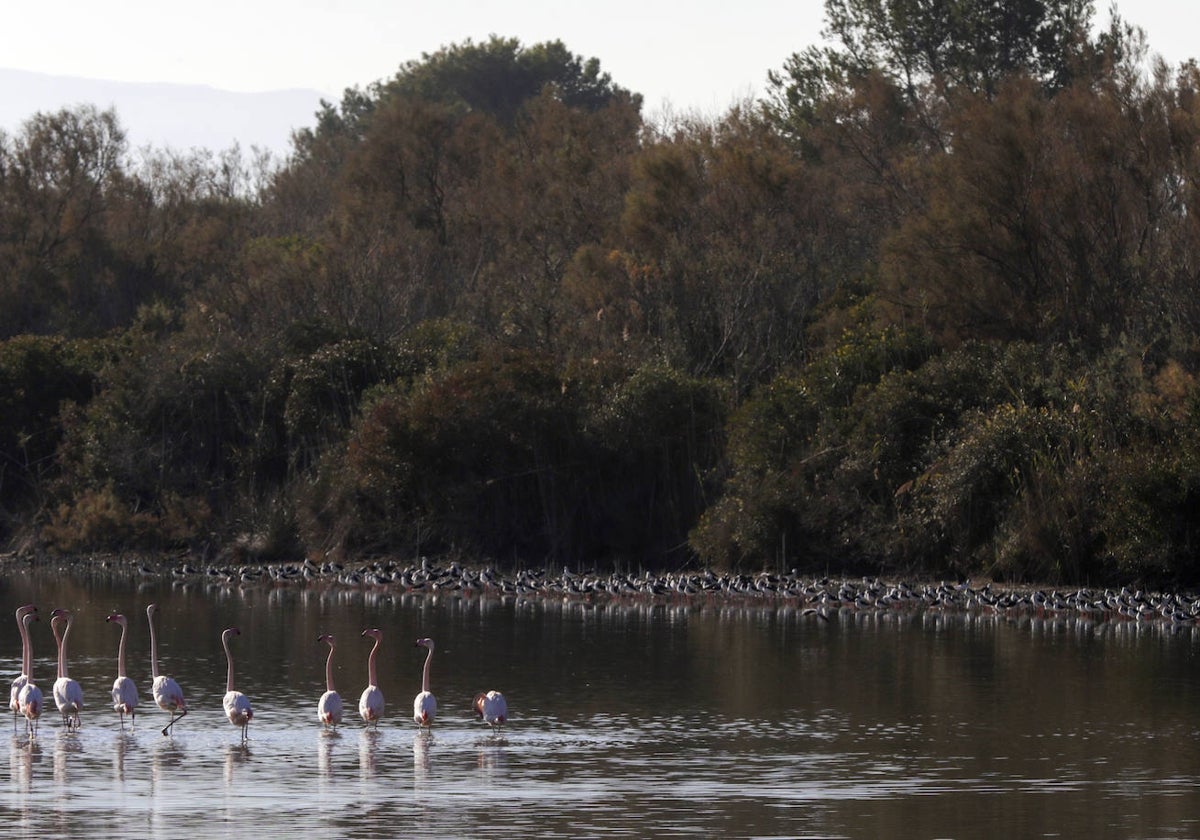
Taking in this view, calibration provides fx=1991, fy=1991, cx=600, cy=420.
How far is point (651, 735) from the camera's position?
20.5 metres

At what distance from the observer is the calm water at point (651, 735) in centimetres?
1587

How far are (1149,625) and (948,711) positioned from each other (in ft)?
31.5

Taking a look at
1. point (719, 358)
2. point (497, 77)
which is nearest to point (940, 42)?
point (719, 358)

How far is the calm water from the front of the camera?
15867 mm

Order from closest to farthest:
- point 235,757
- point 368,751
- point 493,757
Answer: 1. point 235,757
2. point 493,757
3. point 368,751

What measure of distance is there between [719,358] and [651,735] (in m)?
23.6

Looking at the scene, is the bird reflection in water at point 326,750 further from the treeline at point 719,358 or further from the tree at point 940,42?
the tree at point 940,42

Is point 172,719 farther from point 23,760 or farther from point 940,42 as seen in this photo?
point 940,42

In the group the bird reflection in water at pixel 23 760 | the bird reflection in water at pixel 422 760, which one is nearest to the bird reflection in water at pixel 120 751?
the bird reflection in water at pixel 23 760

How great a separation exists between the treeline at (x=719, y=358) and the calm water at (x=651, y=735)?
4.92 metres

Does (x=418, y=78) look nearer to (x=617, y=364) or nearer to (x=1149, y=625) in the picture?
(x=617, y=364)

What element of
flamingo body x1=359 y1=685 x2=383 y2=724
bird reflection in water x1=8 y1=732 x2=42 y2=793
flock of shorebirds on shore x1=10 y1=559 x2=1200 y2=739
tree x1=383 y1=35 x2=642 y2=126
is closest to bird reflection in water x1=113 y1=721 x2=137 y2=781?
bird reflection in water x1=8 y1=732 x2=42 y2=793

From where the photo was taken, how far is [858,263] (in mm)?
46094

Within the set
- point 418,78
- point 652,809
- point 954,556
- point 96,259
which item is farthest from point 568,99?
point 652,809
